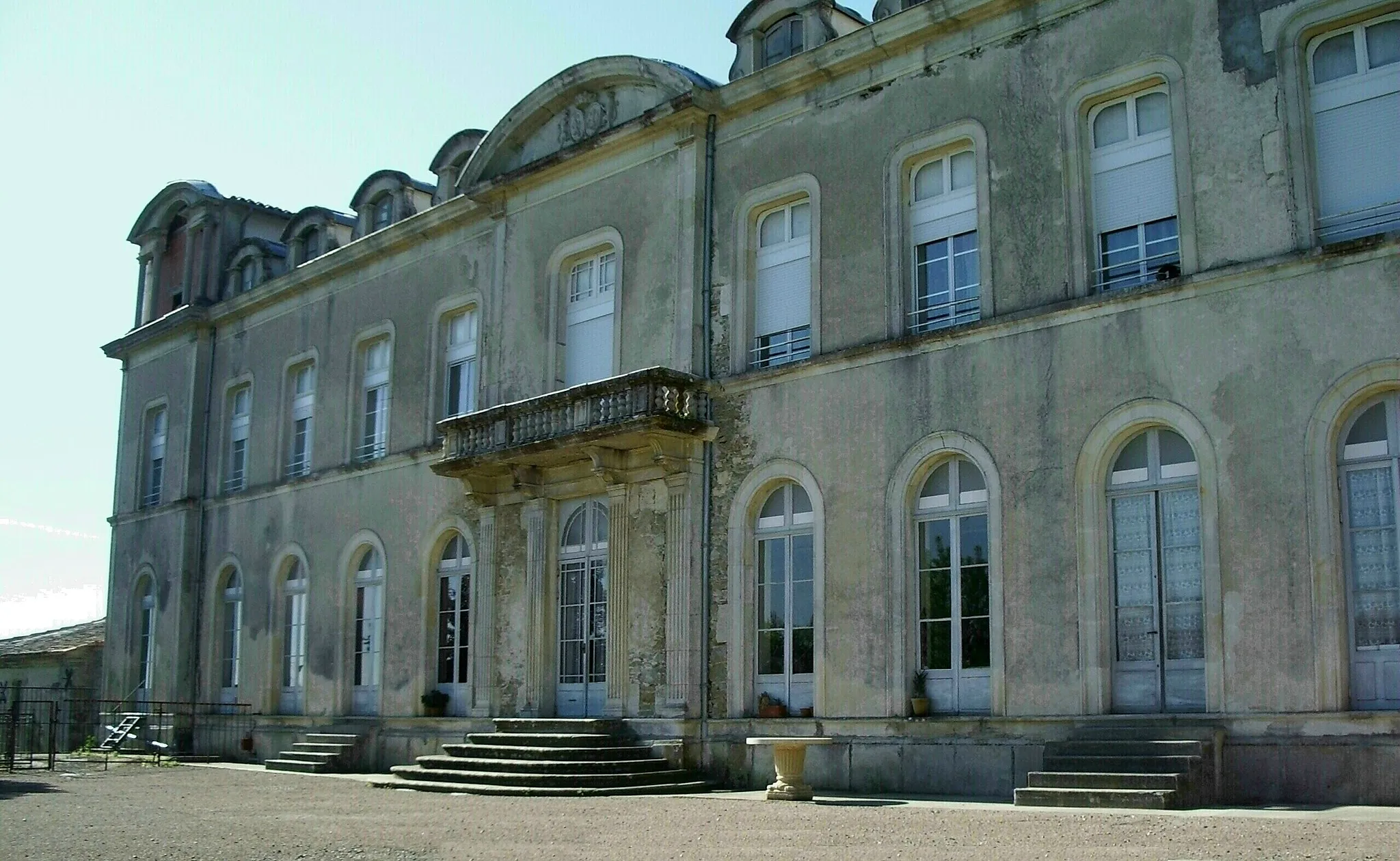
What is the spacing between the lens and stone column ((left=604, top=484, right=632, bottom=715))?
691 inches

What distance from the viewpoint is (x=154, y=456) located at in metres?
28.2

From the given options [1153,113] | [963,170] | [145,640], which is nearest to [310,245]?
[145,640]

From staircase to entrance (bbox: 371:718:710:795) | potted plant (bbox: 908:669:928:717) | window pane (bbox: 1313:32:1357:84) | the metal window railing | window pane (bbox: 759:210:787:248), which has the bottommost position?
staircase to entrance (bbox: 371:718:710:795)

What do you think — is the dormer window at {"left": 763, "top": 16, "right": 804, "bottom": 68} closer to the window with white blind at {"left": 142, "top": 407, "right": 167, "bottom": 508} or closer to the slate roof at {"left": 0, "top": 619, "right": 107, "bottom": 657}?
the window with white blind at {"left": 142, "top": 407, "right": 167, "bottom": 508}

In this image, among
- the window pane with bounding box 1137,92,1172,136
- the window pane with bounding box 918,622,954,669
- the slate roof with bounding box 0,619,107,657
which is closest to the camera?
the window pane with bounding box 1137,92,1172,136

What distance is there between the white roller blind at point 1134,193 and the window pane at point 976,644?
3.98 meters

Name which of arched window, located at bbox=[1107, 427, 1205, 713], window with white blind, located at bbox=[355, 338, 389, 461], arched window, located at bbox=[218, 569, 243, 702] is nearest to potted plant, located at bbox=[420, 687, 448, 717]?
window with white blind, located at bbox=[355, 338, 389, 461]

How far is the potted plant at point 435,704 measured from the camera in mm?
20219

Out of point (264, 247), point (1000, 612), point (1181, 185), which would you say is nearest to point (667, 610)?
point (1000, 612)

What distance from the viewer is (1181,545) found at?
13.4 meters

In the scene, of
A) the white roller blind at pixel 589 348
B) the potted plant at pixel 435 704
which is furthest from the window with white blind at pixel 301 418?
the white roller blind at pixel 589 348

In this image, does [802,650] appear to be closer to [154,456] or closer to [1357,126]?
[1357,126]

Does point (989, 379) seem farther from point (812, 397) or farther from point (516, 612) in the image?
point (516, 612)

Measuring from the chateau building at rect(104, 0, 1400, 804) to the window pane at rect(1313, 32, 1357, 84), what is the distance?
0.11 ft
